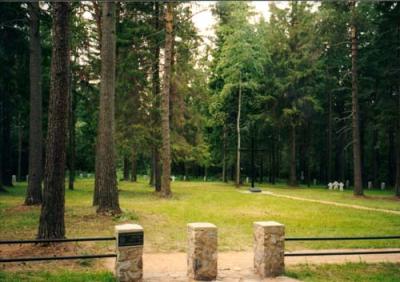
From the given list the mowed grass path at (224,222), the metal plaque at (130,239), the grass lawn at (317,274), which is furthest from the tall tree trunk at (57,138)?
the metal plaque at (130,239)

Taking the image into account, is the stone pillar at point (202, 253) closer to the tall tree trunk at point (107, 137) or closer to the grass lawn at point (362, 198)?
the tall tree trunk at point (107, 137)

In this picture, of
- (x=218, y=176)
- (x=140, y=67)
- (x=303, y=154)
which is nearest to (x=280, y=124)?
(x=303, y=154)

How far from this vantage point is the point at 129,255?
756cm

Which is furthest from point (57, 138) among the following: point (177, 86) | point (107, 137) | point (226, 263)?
point (177, 86)

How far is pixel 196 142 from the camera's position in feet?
102

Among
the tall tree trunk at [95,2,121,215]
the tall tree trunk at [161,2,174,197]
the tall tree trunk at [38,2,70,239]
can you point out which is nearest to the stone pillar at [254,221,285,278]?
the tall tree trunk at [38,2,70,239]

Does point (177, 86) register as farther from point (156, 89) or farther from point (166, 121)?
point (166, 121)

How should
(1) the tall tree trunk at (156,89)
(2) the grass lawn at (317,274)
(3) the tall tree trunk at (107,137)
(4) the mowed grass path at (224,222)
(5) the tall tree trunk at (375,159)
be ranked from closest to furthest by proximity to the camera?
1. (2) the grass lawn at (317,274)
2. (4) the mowed grass path at (224,222)
3. (3) the tall tree trunk at (107,137)
4. (1) the tall tree trunk at (156,89)
5. (5) the tall tree trunk at (375,159)

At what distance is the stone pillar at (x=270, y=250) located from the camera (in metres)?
8.23

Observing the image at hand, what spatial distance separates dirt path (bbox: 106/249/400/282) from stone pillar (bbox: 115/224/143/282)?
1.18ft

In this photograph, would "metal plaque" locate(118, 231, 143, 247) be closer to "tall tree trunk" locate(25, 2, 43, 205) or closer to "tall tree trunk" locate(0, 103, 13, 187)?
"tall tree trunk" locate(25, 2, 43, 205)

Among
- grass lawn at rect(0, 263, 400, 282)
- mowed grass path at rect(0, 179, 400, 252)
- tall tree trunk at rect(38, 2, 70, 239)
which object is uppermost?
tall tree trunk at rect(38, 2, 70, 239)

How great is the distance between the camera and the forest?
51.0ft

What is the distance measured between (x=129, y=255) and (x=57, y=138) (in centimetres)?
403
